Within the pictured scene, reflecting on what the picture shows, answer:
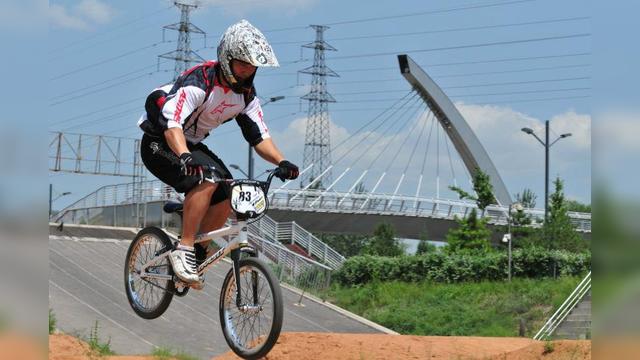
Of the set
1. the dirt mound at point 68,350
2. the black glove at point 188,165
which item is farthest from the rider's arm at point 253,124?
the dirt mound at point 68,350

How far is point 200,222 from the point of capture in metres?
8.30

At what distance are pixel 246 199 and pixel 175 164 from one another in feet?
3.04

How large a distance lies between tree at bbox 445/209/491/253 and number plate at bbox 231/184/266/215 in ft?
122

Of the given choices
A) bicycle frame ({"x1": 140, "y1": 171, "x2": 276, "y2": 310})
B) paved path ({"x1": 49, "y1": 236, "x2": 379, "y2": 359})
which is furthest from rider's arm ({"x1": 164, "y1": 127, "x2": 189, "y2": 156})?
paved path ({"x1": 49, "y1": 236, "x2": 379, "y2": 359})

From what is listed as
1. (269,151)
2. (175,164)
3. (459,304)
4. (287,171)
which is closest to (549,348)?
(269,151)

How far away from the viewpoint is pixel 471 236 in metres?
45.2

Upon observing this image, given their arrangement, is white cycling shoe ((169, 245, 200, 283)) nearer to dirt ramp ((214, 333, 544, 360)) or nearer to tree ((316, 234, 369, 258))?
dirt ramp ((214, 333, 544, 360))

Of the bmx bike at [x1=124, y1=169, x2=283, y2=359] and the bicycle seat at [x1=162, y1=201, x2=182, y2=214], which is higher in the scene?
the bicycle seat at [x1=162, y1=201, x2=182, y2=214]

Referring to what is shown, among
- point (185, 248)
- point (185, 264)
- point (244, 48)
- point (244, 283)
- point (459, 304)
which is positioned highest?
point (244, 48)

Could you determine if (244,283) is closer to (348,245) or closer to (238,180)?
(238,180)

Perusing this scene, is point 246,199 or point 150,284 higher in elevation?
point 246,199

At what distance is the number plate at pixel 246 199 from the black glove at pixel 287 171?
0.35 meters

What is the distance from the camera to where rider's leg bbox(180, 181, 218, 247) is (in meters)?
7.97

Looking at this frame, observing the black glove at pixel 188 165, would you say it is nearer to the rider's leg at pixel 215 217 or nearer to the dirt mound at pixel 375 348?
the rider's leg at pixel 215 217
